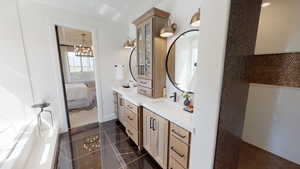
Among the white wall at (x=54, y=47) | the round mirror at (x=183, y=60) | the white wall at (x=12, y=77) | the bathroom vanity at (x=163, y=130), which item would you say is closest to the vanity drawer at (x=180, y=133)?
the bathroom vanity at (x=163, y=130)

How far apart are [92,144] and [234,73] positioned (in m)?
2.40

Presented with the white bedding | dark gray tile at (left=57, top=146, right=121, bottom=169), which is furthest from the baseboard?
the white bedding

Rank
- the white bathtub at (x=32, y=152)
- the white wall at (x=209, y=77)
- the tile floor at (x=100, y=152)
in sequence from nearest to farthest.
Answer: the white wall at (x=209, y=77) < the white bathtub at (x=32, y=152) < the tile floor at (x=100, y=152)

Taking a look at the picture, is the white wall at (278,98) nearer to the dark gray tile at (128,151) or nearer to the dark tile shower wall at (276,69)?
the dark tile shower wall at (276,69)

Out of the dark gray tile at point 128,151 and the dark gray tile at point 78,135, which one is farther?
the dark gray tile at point 78,135

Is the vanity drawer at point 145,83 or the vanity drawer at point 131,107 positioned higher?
the vanity drawer at point 145,83

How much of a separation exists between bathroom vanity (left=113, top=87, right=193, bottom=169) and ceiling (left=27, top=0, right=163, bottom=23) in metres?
1.74

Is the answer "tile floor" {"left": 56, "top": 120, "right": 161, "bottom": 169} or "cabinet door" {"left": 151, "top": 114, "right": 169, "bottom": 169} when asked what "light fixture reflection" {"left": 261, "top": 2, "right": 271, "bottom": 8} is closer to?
"cabinet door" {"left": 151, "top": 114, "right": 169, "bottom": 169}

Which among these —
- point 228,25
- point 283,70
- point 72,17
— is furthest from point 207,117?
point 72,17

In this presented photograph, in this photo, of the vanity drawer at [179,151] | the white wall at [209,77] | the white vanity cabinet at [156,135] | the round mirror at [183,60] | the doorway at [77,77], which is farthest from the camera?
the doorway at [77,77]

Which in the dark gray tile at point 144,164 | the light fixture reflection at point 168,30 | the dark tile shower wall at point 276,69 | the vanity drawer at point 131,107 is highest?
the light fixture reflection at point 168,30

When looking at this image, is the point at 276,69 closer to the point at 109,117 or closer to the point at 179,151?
the point at 179,151

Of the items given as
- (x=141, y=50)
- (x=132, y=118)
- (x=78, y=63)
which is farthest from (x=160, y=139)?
(x=78, y=63)

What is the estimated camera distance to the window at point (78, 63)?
5.58 metres
